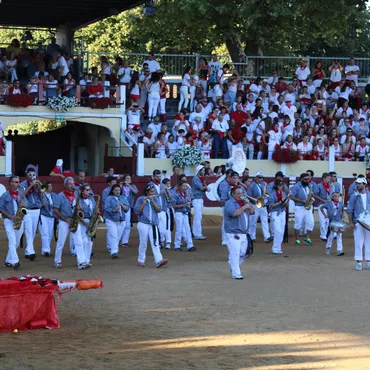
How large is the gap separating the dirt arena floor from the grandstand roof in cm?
1535

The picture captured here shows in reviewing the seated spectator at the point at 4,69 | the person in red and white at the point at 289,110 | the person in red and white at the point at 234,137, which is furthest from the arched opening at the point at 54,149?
the person in red and white at the point at 289,110

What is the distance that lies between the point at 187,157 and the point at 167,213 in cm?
718

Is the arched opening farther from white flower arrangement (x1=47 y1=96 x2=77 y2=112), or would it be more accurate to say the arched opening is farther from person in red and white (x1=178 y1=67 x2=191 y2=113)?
white flower arrangement (x1=47 y1=96 x2=77 y2=112)

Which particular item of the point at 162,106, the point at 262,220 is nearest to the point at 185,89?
the point at 162,106

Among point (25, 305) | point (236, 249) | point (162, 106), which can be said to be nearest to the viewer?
point (25, 305)

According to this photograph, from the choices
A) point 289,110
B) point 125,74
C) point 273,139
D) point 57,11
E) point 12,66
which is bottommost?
point 273,139

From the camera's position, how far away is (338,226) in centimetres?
2056

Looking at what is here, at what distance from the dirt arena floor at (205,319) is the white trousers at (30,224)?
1.42ft

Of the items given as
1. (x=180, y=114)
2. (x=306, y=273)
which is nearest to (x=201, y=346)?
(x=306, y=273)

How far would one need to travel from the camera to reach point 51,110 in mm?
29609

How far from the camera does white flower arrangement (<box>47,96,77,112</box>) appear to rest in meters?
29.5

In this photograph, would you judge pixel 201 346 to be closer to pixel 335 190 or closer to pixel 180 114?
pixel 335 190

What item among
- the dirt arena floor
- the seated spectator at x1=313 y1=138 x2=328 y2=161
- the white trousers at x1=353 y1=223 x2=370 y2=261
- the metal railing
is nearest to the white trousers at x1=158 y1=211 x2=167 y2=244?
the dirt arena floor

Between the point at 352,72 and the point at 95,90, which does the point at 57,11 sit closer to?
the point at 95,90
